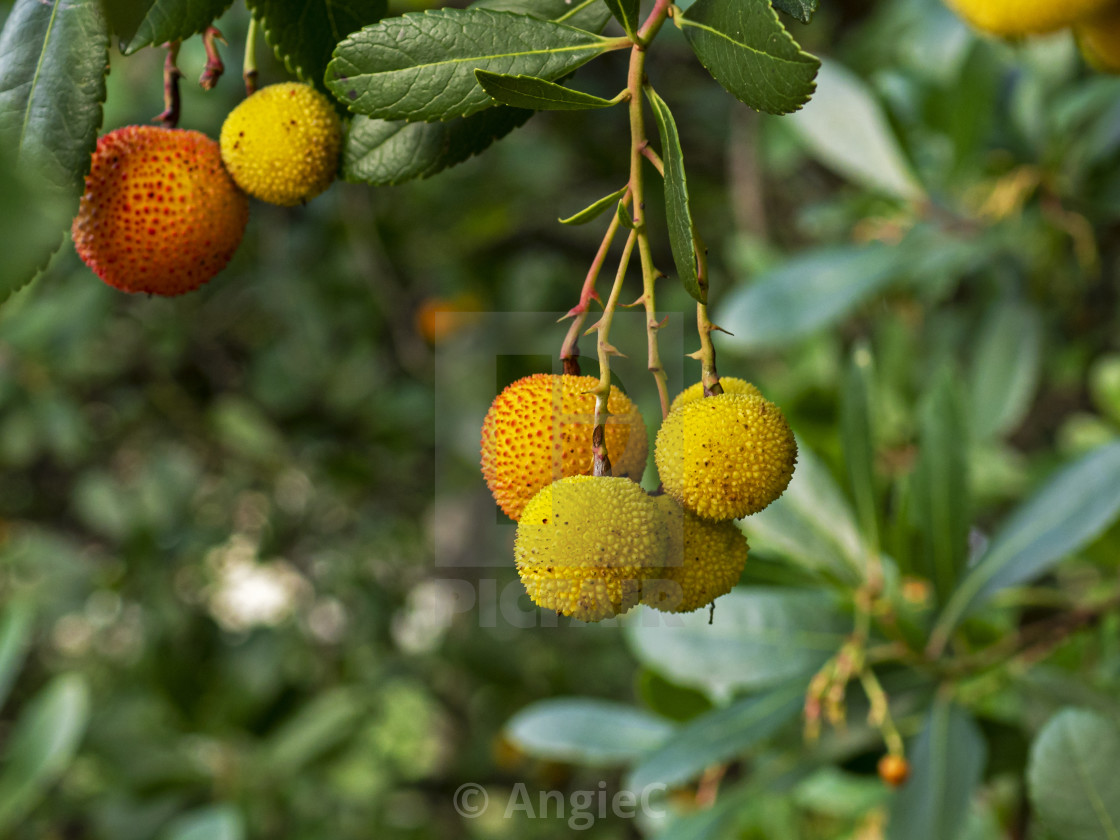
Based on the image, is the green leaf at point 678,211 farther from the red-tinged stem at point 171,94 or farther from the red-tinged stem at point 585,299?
the red-tinged stem at point 171,94

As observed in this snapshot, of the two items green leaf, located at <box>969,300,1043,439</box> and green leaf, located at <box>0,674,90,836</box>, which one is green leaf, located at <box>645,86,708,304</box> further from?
green leaf, located at <box>0,674,90,836</box>

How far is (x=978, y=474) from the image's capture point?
1849mm

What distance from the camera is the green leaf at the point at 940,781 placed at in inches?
38.8

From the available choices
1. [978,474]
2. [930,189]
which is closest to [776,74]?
[930,189]

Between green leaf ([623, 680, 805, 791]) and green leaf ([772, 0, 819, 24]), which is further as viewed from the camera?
green leaf ([623, 680, 805, 791])

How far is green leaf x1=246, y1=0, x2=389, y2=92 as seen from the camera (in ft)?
2.11

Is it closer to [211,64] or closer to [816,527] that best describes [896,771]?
[816,527]

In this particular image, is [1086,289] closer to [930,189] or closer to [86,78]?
[930,189]

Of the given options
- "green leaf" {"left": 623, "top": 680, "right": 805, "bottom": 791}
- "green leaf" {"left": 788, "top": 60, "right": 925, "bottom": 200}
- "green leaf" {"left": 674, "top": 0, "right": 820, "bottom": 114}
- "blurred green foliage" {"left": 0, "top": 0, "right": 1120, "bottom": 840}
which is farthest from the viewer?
"green leaf" {"left": 788, "top": 60, "right": 925, "bottom": 200}

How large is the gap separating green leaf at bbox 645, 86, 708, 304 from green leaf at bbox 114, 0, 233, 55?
0.30m

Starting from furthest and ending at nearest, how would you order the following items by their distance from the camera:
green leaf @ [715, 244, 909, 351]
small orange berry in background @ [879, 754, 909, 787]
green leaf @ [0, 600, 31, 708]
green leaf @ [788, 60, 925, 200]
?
green leaf @ [0, 600, 31, 708], green leaf @ [788, 60, 925, 200], green leaf @ [715, 244, 909, 351], small orange berry in background @ [879, 754, 909, 787]

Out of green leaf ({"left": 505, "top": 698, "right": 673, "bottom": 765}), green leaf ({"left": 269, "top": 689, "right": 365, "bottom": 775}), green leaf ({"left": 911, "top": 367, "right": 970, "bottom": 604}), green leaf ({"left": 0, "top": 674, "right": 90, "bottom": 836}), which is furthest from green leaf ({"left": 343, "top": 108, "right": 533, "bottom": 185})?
green leaf ({"left": 269, "top": 689, "right": 365, "bottom": 775})

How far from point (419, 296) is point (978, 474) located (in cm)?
182

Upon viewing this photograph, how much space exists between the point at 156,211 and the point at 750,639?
826 mm
